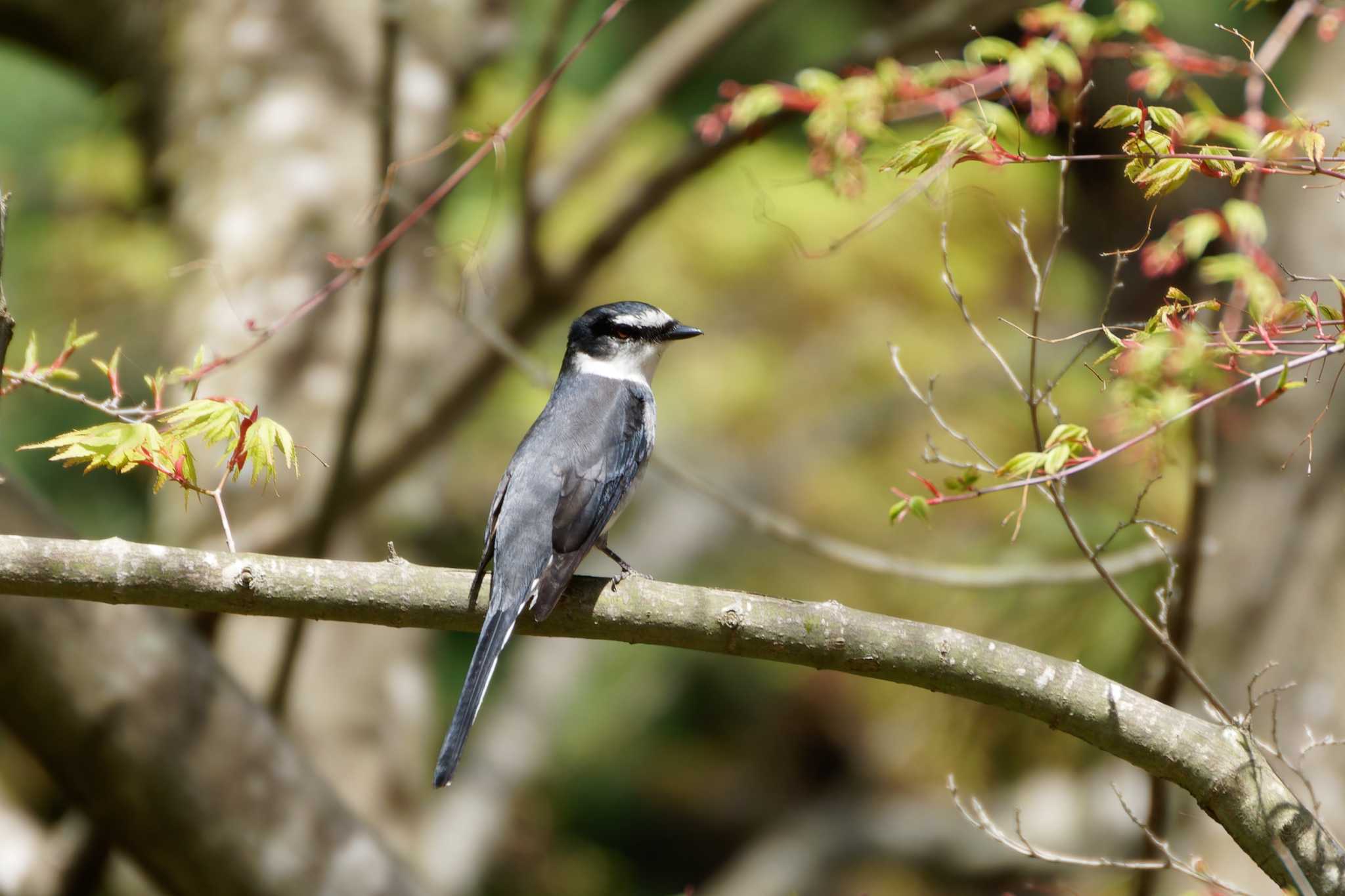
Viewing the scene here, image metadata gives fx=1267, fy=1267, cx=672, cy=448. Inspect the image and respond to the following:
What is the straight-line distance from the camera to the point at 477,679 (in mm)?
3189

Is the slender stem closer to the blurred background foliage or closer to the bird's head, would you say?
the bird's head

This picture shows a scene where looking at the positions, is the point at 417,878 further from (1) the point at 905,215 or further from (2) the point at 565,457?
(1) the point at 905,215

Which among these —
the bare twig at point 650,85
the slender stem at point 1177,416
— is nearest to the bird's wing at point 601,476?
the bare twig at point 650,85

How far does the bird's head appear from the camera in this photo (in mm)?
4645

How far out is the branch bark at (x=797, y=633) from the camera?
2.43 metres

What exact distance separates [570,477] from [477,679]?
2.84 feet

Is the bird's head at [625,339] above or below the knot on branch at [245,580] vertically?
below

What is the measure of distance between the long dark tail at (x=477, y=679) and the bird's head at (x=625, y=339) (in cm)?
164

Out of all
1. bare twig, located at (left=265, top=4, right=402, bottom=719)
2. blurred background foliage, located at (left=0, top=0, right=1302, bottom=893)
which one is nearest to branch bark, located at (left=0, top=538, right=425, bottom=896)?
bare twig, located at (left=265, top=4, right=402, bottom=719)

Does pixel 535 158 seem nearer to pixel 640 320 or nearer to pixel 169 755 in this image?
pixel 640 320

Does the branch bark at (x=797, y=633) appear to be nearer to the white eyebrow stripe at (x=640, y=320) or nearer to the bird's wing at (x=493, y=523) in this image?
the bird's wing at (x=493, y=523)

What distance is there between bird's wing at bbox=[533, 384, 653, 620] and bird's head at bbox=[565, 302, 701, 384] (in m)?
0.28

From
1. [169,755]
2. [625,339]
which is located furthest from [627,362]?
[169,755]

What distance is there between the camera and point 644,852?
38.4 ft
